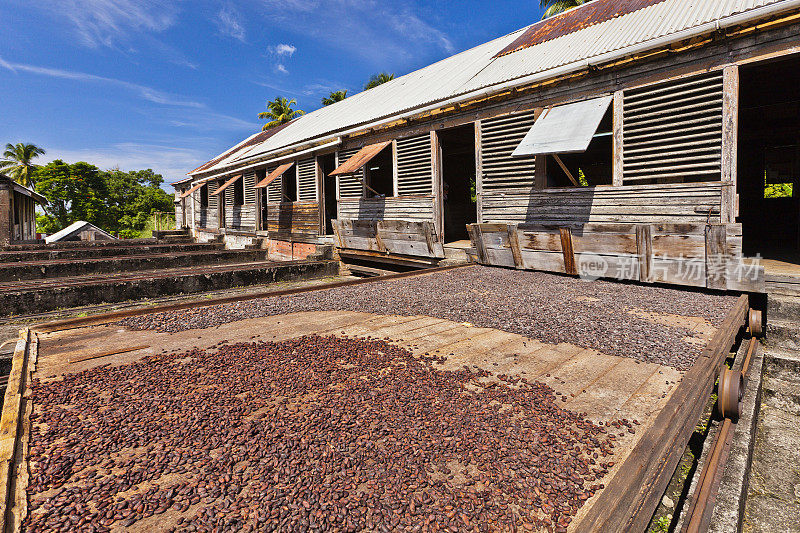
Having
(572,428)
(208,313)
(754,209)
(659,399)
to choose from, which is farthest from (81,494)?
(754,209)

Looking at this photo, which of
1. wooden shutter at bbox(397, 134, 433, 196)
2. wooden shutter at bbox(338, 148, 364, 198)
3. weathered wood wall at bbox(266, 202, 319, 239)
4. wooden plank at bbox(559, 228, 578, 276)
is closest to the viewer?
wooden plank at bbox(559, 228, 578, 276)

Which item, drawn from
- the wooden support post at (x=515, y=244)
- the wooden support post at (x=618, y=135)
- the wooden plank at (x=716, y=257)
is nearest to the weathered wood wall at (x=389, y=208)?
the wooden support post at (x=515, y=244)

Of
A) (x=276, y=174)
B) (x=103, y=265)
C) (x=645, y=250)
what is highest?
(x=276, y=174)

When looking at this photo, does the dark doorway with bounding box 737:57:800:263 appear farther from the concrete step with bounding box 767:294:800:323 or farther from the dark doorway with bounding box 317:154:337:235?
the dark doorway with bounding box 317:154:337:235

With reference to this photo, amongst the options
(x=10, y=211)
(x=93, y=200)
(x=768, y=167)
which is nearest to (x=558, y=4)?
(x=768, y=167)

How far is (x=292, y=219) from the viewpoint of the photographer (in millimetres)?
15859

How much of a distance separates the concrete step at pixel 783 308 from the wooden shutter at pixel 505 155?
172 inches

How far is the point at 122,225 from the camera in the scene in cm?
5197

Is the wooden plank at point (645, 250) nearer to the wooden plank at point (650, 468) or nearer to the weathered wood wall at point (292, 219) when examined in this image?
the wooden plank at point (650, 468)

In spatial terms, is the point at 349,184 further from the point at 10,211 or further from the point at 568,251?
the point at 10,211

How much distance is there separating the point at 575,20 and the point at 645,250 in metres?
7.49

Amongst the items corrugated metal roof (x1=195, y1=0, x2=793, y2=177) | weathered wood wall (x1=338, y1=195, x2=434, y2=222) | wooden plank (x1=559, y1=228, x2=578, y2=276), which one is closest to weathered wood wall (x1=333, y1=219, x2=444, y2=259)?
weathered wood wall (x1=338, y1=195, x2=434, y2=222)

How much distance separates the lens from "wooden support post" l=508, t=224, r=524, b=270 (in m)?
8.39

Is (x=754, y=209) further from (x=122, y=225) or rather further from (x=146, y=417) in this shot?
(x=122, y=225)
